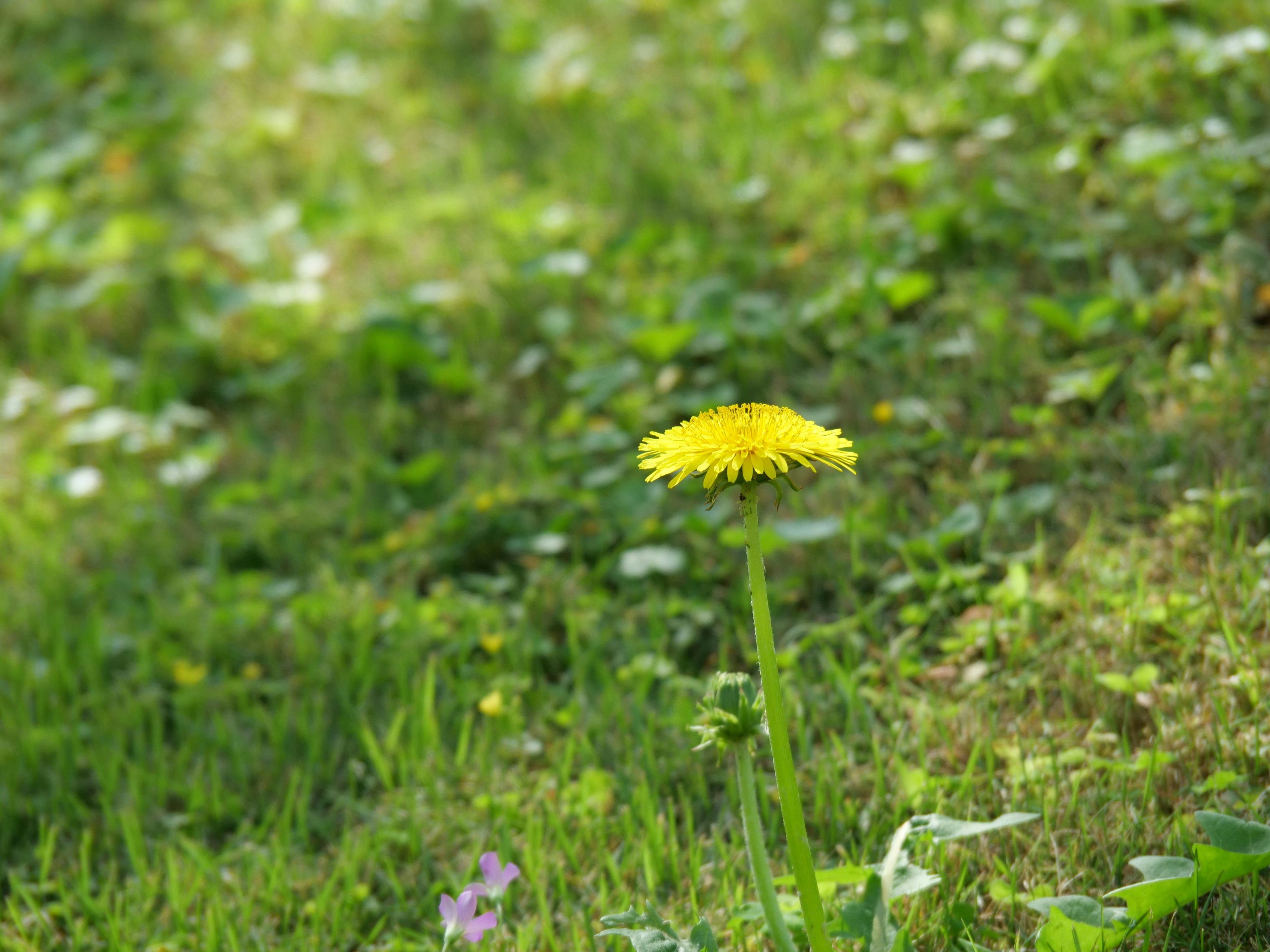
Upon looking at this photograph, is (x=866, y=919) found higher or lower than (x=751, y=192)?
lower

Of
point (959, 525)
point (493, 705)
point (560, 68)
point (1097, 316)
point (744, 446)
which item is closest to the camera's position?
point (744, 446)

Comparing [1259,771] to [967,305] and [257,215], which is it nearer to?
[967,305]

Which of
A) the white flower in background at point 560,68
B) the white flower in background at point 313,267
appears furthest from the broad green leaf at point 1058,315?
the white flower in background at point 313,267

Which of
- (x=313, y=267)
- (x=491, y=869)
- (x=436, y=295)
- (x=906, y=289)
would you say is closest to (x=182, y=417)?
(x=313, y=267)

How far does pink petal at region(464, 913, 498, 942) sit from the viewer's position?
1290 mm

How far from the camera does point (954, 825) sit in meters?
1.22

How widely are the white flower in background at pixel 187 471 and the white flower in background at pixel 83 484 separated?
0.15m

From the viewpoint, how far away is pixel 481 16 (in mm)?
4328

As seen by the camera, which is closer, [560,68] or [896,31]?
[896,31]

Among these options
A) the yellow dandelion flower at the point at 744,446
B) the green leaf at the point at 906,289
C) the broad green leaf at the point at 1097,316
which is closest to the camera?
the yellow dandelion flower at the point at 744,446

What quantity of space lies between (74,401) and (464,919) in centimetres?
230

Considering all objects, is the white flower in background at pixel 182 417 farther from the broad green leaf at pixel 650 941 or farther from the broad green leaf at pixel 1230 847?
the broad green leaf at pixel 1230 847

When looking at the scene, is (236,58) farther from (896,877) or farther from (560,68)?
(896,877)

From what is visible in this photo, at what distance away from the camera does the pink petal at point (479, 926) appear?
129cm
